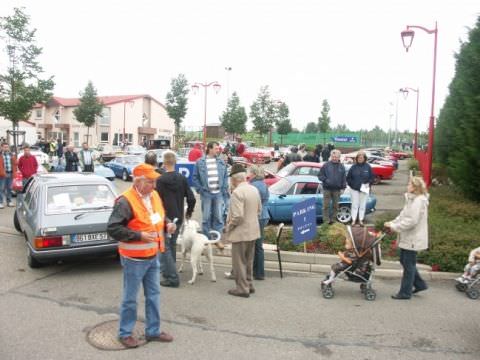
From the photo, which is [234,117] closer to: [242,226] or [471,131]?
[471,131]

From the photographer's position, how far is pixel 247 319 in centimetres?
554

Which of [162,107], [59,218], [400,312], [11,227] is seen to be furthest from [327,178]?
[162,107]

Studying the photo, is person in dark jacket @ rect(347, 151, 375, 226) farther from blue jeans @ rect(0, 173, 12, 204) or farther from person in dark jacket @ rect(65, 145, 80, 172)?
person in dark jacket @ rect(65, 145, 80, 172)

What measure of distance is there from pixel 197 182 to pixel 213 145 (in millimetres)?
750

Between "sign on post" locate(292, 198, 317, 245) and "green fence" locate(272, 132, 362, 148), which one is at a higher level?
"green fence" locate(272, 132, 362, 148)

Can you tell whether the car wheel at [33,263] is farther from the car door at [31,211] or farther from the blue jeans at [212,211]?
the blue jeans at [212,211]

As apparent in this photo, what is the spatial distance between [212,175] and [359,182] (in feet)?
13.2

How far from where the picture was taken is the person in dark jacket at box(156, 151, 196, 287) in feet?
22.1

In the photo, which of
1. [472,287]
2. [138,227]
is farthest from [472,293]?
[138,227]

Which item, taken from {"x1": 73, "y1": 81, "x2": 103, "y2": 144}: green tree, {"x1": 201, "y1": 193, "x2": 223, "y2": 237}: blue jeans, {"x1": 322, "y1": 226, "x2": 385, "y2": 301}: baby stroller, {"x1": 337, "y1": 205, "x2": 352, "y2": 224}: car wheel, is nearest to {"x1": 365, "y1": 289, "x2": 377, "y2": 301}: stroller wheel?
{"x1": 322, "y1": 226, "x2": 385, "y2": 301}: baby stroller

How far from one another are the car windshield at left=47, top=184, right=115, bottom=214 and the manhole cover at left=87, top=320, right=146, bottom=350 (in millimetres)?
2814

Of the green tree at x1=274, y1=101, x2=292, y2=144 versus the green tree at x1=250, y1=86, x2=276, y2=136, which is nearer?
the green tree at x1=250, y1=86, x2=276, y2=136

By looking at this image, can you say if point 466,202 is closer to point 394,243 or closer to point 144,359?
point 394,243

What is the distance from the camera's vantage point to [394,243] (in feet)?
29.1
